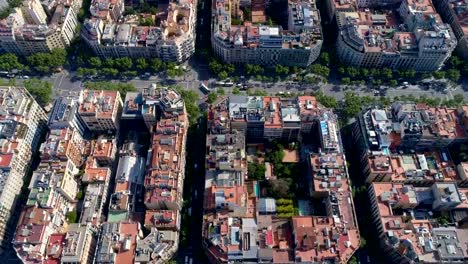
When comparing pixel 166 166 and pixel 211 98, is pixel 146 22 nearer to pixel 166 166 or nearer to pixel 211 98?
pixel 211 98

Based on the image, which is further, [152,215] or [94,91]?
[94,91]

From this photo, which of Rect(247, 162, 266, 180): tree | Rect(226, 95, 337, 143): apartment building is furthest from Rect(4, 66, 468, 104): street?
Rect(247, 162, 266, 180): tree

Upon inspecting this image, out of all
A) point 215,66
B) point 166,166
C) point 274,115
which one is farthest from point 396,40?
point 166,166

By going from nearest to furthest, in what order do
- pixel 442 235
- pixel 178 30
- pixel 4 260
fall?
pixel 442 235 < pixel 4 260 < pixel 178 30

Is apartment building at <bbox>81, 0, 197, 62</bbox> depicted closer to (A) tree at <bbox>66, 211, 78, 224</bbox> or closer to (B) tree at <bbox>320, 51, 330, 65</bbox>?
(B) tree at <bbox>320, 51, 330, 65</bbox>

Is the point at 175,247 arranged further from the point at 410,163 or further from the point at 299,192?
the point at 410,163

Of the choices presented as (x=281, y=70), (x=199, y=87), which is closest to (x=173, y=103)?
(x=199, y=87)
